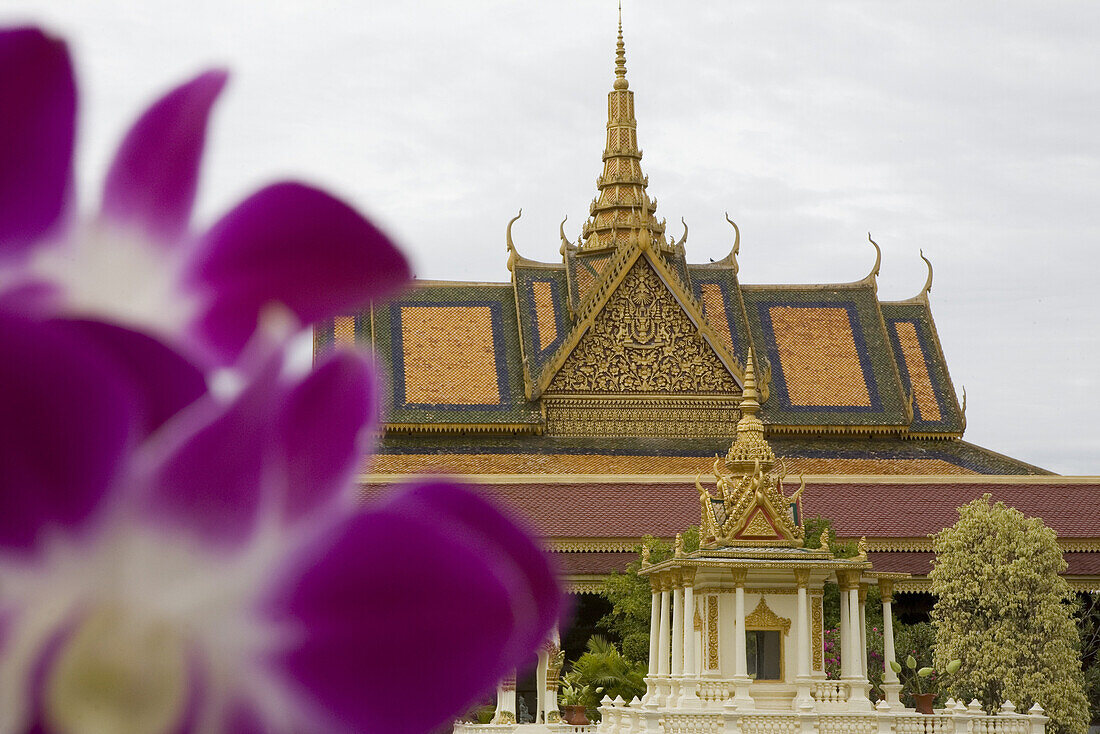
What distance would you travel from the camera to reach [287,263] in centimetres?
57

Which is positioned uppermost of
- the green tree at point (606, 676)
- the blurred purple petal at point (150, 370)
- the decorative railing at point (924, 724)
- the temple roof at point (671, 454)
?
the temple roof at point (671, 454)

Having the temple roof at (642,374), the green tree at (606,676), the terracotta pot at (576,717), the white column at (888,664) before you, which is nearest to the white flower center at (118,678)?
the white column at (888,664)

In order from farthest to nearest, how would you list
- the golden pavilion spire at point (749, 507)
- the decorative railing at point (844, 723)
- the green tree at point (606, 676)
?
the green tree at point (606, 676) → the golden pavilion spire at point (749, 507) → the decorative railing at point (844, 723)

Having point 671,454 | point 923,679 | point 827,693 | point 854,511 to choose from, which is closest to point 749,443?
point 827,693

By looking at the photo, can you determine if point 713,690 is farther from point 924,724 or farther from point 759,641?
point 924,724

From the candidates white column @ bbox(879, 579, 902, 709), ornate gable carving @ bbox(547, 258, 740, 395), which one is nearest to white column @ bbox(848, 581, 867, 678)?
white column @ bbox(879, 579, 902, 709)

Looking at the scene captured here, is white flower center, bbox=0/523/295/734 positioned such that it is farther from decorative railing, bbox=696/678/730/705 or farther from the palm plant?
the palm plant

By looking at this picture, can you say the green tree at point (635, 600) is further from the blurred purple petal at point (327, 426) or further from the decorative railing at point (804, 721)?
the blurred purple petal at point (327, 426)

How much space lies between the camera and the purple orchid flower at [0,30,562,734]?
457 mm

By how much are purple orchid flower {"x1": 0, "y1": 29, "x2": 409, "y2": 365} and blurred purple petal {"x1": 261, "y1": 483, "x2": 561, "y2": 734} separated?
3.7 inches

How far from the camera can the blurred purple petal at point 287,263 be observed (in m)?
0.54

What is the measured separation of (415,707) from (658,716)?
37.3 feet

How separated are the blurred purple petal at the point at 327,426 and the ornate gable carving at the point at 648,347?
24708 mm

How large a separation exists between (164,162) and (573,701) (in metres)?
15.1
